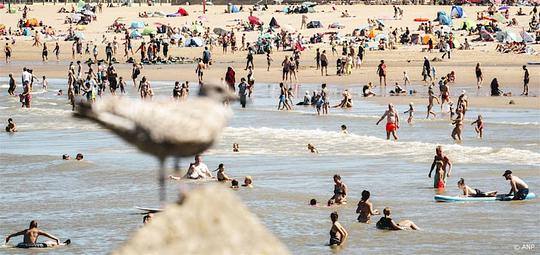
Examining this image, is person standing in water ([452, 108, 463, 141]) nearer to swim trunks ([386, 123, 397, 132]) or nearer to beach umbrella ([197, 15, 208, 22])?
swim trunks ([386, 123, 397, 132])

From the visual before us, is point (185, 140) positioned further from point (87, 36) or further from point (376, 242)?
point (87, 36)

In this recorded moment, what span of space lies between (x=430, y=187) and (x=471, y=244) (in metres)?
5.25

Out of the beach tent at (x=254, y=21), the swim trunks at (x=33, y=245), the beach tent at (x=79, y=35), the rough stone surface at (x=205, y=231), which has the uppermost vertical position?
the rough stone surface at (x=205, y=231)

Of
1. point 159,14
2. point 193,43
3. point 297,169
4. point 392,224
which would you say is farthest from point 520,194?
point 159,14

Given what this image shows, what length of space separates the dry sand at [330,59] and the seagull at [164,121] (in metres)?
36.4

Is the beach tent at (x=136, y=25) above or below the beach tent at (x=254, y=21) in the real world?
below

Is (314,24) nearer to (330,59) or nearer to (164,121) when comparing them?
(330,59)

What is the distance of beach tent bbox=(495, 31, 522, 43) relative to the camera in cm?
6540

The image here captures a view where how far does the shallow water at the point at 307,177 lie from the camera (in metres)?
18.0

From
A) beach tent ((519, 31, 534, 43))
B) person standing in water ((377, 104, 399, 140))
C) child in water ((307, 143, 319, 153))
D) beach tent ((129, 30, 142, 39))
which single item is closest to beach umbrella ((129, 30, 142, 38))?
beach tent ((129, 30, 142, 39))

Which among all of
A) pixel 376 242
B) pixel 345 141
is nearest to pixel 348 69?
pixel 345 141

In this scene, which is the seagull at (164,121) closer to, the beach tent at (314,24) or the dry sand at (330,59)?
the dry sand at (330,59)

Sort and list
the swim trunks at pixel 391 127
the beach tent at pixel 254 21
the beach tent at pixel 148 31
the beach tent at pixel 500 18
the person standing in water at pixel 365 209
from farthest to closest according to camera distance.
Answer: the beach tent at pixel 254 21 → the beach tent at pixel 148 31 → the beach tent at pixel 500 18 → the swim trunks at pixel 391 127 → the person standing in water at pixel 365 209

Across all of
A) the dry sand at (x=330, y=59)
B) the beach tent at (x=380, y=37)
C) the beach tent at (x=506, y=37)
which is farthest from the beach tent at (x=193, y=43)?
the beach tent at (x=506, y=37)
